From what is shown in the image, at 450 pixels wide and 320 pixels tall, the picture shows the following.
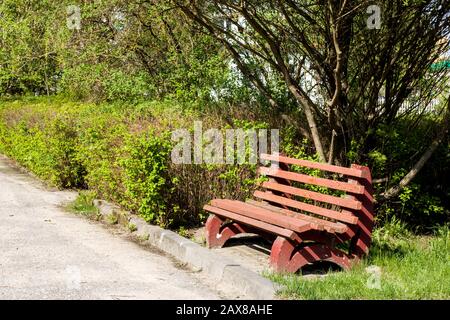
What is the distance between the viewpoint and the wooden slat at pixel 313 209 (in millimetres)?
5984

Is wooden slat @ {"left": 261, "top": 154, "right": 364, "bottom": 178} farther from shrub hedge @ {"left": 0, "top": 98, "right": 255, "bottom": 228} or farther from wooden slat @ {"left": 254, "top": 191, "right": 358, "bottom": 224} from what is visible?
shrub hedge @ {"left": 0, "top": 98, "right": 255, "bottom": 228}

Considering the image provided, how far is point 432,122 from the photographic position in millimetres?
8492

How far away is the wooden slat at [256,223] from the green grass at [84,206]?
2.96m

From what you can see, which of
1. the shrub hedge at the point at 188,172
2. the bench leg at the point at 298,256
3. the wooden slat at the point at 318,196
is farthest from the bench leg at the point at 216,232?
the bench leg at the point at 298,256

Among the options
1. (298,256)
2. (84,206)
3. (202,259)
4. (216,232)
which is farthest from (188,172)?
(298,256)

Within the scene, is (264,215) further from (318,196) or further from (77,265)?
(77,265)

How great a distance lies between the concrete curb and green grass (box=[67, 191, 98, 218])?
17.9 inches

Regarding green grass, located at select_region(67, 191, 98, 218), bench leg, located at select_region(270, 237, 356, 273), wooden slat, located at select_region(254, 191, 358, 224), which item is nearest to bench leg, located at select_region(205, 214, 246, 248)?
wooden slat, located at select_region(254, 191, 358, 224)

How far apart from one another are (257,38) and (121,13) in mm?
4730

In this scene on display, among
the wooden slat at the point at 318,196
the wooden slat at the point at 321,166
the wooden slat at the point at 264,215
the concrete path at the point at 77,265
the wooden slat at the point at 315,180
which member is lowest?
the concrete path at the point at 77,265

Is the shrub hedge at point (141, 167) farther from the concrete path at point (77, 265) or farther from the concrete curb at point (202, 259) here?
the concrete path at point (77, 265)

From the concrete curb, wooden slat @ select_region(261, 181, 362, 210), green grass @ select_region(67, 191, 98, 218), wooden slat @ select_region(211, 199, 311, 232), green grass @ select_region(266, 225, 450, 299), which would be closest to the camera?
green grass @ select_region(266, 225, 450, 299)

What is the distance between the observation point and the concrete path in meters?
5.50

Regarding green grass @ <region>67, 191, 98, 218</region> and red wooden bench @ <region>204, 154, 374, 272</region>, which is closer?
red wooden bench @ <region>204, 154, 374, 272</region>
